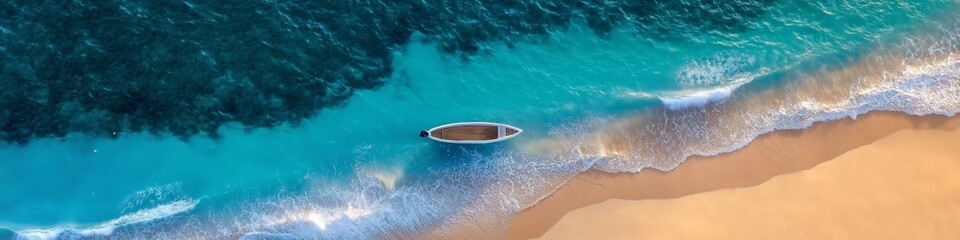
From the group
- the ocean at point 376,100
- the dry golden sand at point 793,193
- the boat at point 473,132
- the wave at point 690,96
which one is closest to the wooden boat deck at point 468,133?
the boat at point 473,132

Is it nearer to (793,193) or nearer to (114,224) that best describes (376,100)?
(114,224)

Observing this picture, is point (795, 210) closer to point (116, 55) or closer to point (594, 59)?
point (594, 59)

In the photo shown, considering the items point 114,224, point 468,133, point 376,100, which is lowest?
point 114,224

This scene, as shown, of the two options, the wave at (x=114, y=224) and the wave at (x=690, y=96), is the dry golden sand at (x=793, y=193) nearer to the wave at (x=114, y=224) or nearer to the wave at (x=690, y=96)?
the wave at (x=690, y=96)

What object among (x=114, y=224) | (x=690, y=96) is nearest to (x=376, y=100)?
(x=114, y=224)

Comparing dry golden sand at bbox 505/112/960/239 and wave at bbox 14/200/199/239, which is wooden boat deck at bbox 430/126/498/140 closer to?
dry golden sand at bbox 505/112/960/239

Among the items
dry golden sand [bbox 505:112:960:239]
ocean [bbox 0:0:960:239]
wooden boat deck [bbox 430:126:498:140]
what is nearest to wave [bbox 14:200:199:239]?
ocean [bbox 0:0:960:239]
